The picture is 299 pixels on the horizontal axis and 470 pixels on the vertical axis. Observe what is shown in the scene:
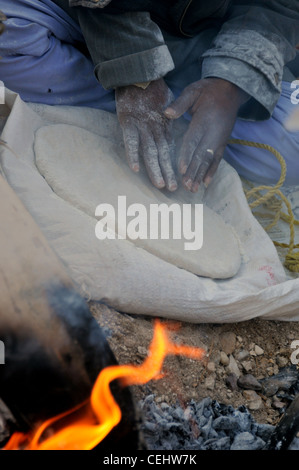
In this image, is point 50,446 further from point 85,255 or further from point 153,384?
point 85,255

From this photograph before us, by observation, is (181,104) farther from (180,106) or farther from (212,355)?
(212,355)

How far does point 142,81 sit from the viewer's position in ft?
5.79

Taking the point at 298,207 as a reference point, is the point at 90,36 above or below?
above

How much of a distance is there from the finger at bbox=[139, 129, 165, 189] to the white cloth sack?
0.33 meters

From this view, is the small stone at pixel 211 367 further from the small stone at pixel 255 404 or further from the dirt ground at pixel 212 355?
the small stone at pixel 255 404

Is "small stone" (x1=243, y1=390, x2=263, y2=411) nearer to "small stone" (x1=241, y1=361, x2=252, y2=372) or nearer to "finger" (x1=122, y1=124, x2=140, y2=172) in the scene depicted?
"small stone" (x1=241, y1=361, x2=252, y2=372)

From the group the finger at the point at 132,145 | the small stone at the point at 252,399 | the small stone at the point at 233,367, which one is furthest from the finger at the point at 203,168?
the small stone at the point at 252,399

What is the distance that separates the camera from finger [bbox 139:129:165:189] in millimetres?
1732

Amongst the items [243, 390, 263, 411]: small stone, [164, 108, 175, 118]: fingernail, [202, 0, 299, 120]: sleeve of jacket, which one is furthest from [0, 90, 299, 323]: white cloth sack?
[202, 0, 299, 120]: sleeve of jacket

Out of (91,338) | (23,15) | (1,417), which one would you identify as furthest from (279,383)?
(23,15)

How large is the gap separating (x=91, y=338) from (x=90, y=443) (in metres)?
0.22

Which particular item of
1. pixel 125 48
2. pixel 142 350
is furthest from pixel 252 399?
pixel 125 48

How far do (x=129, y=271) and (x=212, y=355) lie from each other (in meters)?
0.42
